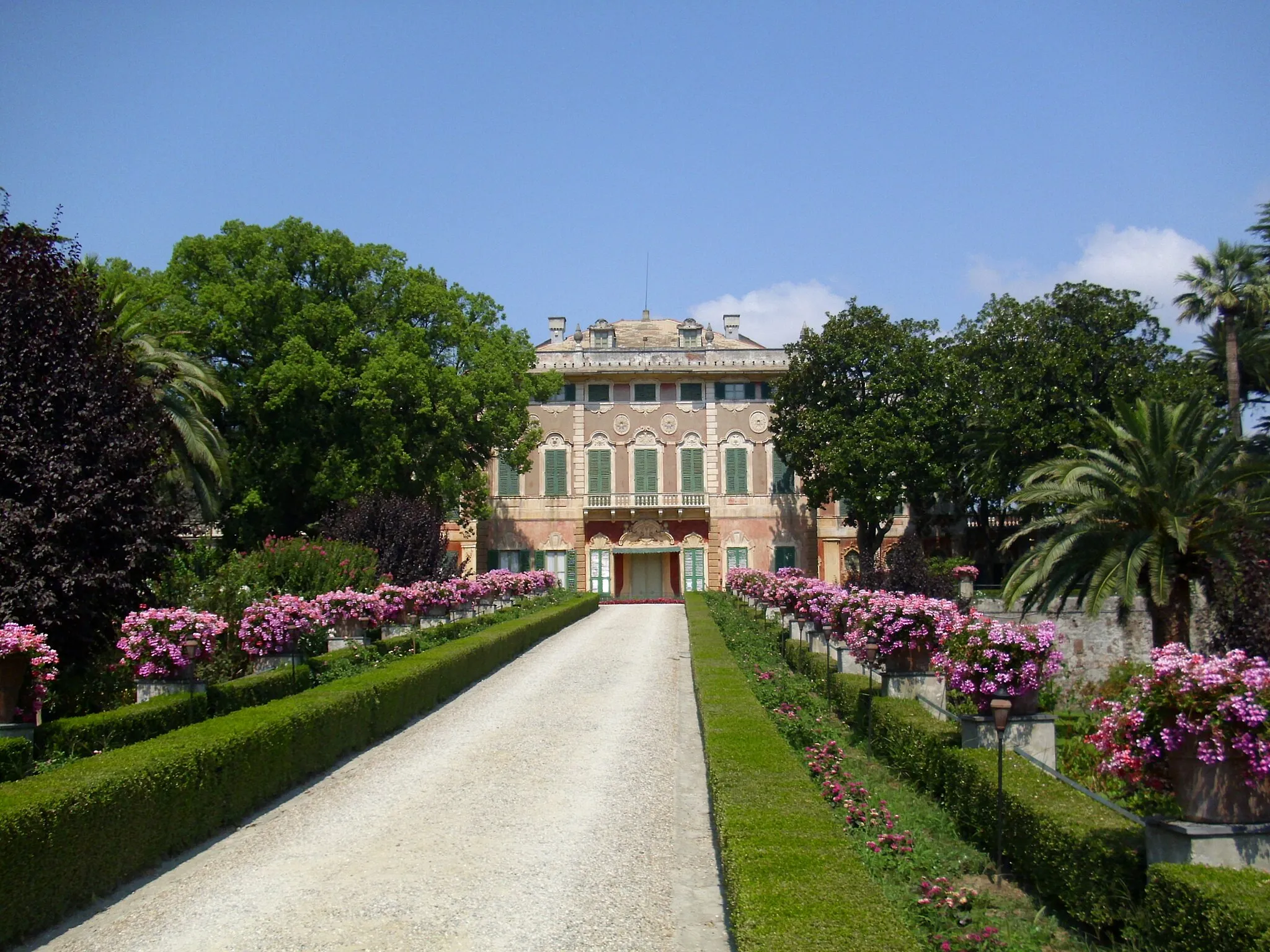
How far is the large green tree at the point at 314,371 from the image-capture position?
93.8 ft

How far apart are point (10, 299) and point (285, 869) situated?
7296 mm

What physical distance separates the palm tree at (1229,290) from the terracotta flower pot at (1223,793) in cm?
2700

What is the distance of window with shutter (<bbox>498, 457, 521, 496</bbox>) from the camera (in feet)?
137

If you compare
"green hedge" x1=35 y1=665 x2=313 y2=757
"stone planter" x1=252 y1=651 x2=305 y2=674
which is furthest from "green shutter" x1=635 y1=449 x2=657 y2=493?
"green hedge" x1=35 y1=665 x2=313 y2=757

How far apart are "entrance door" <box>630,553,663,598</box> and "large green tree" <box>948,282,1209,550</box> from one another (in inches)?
534

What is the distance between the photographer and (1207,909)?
486 cm

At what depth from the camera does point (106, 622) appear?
37.7 ft

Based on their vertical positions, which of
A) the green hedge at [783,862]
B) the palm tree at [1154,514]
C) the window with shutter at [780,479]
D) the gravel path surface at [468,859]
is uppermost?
the window with shutter at [780,479]

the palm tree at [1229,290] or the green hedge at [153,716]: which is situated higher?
the palm tree at [1229,290]

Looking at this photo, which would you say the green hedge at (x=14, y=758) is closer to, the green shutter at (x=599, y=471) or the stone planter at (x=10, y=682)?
the stone planter at (x=10, y=682)

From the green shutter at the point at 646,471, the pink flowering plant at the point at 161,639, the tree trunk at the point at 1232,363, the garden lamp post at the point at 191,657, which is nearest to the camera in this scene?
the garden lamp post at the point at 191,657

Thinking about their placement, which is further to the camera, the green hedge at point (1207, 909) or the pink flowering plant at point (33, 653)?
the pink flowering plant at point (33, 653)

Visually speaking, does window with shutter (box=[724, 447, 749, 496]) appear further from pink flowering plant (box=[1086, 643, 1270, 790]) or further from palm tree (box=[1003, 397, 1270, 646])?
pink flowering plant (box=[1086, 643, 1270, 790])

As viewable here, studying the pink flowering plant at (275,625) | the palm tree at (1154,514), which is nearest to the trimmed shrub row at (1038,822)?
the pink flowering plant at (275,625)
